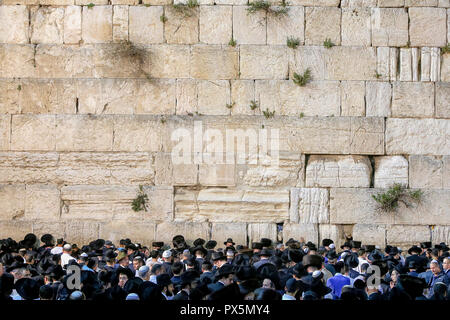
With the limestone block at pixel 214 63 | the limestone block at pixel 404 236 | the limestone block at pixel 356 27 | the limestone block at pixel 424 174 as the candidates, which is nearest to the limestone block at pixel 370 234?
the limestone block at pixel 404 236

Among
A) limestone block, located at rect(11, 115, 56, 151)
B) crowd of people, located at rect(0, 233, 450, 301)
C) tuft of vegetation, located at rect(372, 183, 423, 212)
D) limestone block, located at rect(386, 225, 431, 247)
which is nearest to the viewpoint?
crowd of people, located at rect(0, 233, 450, 301)

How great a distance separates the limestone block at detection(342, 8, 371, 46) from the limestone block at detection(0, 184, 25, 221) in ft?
28.0

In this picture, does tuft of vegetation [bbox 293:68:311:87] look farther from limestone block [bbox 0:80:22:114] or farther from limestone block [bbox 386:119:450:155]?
limestone block [bbox 0:80:22:114]

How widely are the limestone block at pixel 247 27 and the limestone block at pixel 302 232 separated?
14.8 ft

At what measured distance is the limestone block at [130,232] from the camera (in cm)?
1441

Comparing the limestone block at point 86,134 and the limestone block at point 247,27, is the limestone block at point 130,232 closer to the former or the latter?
the limestone block at point 86,134

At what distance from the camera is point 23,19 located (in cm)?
1521

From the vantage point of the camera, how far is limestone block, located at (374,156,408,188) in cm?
1460

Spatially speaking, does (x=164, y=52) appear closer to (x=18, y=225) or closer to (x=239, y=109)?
(x=239, y=109)

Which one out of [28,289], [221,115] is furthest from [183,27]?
[28,289]

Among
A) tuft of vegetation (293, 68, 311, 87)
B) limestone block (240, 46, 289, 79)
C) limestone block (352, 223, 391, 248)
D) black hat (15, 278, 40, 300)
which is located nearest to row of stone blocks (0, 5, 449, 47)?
limestone block (240, 46, 289, 79)

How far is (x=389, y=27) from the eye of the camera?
593 inches

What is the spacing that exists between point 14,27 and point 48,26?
2.74ft

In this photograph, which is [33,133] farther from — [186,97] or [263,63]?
[263,63]
